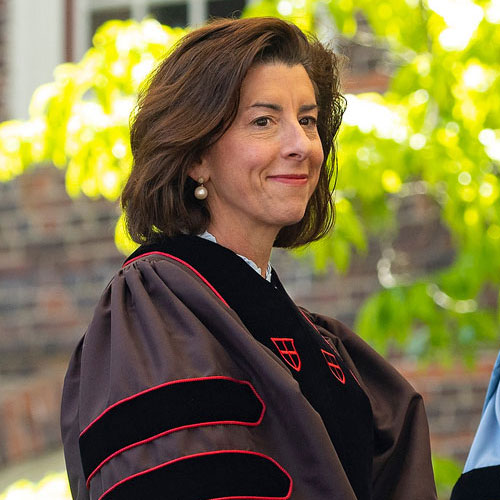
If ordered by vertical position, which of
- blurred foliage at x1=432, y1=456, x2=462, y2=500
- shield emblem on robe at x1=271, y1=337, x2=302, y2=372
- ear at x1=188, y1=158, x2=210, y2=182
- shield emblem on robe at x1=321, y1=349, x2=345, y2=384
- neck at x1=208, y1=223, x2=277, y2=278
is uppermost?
ear at x1=188, y1=158, x2=210, y2=182

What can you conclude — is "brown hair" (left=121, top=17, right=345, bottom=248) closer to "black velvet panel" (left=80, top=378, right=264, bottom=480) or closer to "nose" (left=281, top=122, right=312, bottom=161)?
"nose" (left=281, top=122, right=312, bottom=161)

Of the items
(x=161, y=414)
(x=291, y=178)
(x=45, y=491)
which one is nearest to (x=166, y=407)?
(x=161, y=414)

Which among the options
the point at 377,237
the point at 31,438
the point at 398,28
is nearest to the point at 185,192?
the point at 398,28

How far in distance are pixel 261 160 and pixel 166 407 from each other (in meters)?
0.60

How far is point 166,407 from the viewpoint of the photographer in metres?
2.38

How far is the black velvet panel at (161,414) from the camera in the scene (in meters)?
2.38

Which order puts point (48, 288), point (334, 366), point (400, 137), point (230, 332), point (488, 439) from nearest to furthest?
point (230, 332) → point (334, 366) → point (488, 439) → point (400, 137) → point (48, 288)

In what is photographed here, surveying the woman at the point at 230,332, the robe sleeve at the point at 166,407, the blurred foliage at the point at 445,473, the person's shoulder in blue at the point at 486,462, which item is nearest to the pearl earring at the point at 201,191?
the woman at the point at 230,332

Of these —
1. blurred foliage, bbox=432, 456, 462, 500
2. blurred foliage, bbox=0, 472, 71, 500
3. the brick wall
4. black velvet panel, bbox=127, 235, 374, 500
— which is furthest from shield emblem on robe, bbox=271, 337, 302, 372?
the brick wall

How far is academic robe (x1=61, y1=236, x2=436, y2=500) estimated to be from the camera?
93.4 inches

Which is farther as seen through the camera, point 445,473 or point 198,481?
point 445,473

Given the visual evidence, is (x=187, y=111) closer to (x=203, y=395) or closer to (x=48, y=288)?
(x=203, y=395)

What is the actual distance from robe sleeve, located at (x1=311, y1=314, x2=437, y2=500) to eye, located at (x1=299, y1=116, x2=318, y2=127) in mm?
512

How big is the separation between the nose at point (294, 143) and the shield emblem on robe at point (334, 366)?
439 mm
